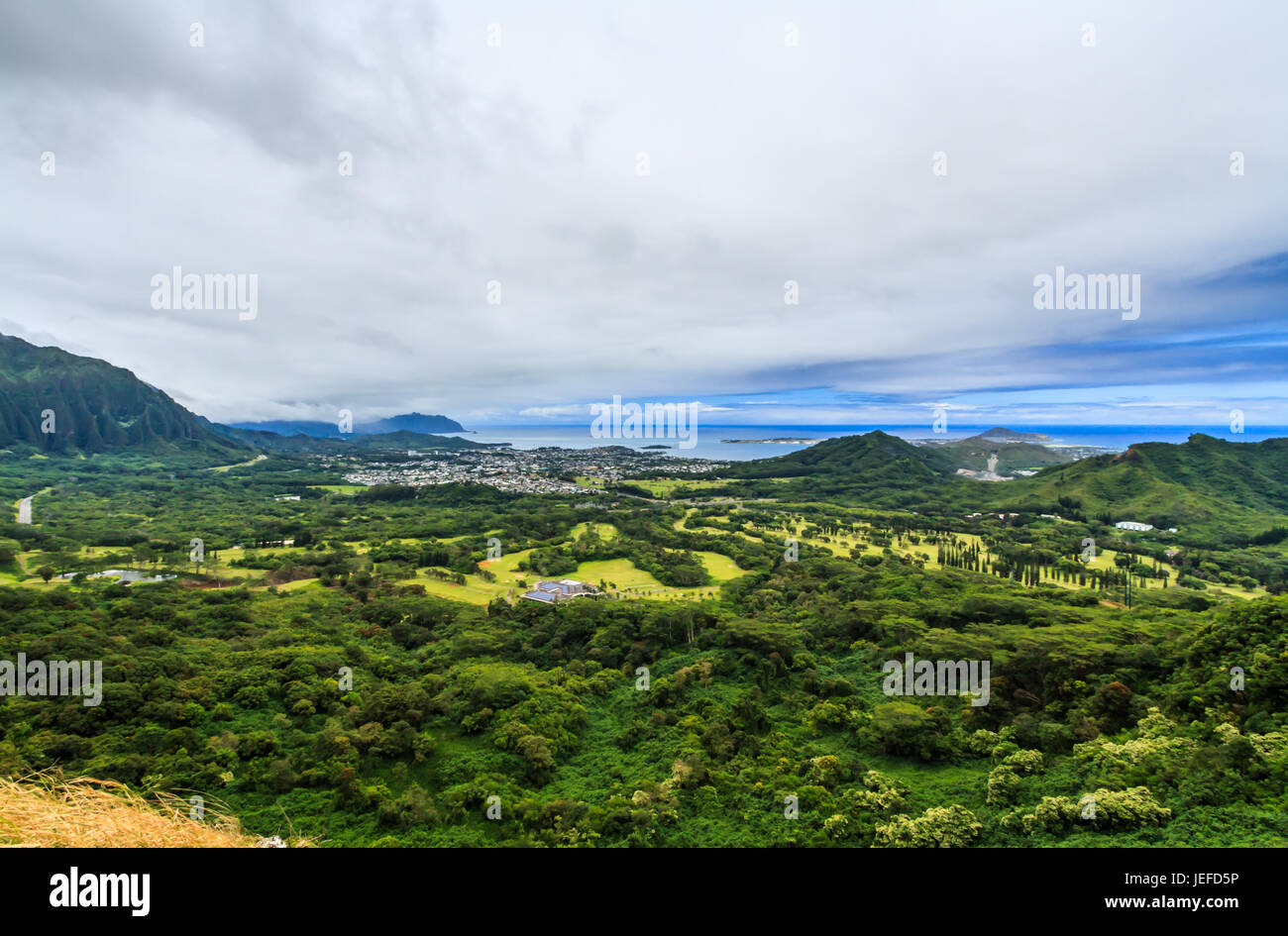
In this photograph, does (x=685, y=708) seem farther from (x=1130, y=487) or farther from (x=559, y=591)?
(x=1130, y=487)

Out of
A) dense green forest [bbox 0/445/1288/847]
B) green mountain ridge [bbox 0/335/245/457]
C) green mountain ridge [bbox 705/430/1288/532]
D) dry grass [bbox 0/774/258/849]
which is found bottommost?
dense green forest [bbox 0/445/1288/847]

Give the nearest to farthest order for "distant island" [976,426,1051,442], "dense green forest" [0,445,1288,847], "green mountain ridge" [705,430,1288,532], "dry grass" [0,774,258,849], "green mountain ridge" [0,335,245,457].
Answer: "dry grass" [0,774,258,849]
"dense green forest" [0,445,1288,847]
"green mountain ridge" [705,430,1288,532]
"green mountain ridge" [0,335,245,457]
"distant island" [976,426,1051,442]

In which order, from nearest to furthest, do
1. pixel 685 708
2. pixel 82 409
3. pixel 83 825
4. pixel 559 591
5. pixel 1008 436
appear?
pixel 83 825
pixel 685 708
pixel 559 591
pixel 82 409
pixel 1008 436

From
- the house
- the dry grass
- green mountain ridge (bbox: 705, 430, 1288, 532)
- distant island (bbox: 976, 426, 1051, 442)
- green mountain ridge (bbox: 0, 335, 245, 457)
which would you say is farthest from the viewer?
distant island (bbox: 976, 426, 1051, 442)

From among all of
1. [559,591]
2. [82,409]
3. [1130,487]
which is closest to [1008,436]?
[1130,487]

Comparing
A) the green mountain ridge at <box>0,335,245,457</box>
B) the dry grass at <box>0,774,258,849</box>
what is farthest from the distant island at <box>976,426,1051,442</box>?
the green mountain ridge at <box>0,335,245,457</box>

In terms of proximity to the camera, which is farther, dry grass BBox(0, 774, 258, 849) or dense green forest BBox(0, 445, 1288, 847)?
dense green forest BBox(0, 445, 1288, 847)

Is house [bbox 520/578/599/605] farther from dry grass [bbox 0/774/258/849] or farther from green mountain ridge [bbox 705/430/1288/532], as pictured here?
green mountain ridge [bbox 705/430/1288/532]

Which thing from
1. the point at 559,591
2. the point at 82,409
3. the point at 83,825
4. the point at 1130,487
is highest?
the point at 82,409

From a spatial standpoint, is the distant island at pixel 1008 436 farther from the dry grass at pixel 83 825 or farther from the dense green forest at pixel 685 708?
the dry grass at pixel 83 825

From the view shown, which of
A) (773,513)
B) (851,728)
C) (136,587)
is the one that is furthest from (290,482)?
(851,728)
